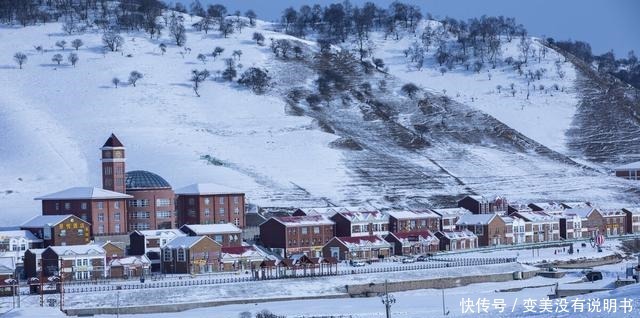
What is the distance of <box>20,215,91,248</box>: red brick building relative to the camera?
5966 centimetres

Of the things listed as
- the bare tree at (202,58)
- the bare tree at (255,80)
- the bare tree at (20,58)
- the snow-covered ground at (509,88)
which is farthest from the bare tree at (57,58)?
the snow-covered ground at (509,88)

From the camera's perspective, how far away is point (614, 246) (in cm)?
7181

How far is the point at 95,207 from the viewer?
6494 centimetres

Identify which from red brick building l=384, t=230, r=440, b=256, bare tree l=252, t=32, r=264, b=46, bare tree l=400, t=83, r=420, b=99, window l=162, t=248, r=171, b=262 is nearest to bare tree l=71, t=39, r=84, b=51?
bare tree l=252, t=32, r=264, b=46

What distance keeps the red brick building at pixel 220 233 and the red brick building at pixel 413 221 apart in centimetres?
1201

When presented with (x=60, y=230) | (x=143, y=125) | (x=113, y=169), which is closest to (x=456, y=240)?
(x=113, y=169)

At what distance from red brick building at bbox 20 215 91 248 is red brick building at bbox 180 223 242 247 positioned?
17.1 ft

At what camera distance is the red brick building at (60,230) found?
59.7m

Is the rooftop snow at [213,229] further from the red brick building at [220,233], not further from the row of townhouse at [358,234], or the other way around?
the row of townhouse at [358,234]

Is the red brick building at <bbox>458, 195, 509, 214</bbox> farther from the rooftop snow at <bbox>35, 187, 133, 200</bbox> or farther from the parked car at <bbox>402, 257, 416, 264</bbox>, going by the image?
the rooftop snow at <bbox>35, 187, 133, 200</bbox>

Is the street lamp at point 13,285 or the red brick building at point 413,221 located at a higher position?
the red brick building at point 413,221

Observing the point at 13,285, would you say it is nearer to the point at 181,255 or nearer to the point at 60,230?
the point at 181,255

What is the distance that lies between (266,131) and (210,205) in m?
29.8

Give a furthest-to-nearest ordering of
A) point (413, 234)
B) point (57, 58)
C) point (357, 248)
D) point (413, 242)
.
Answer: point (57, 58)
point (413, 234)
point (413, 242)
point (357, 248)
